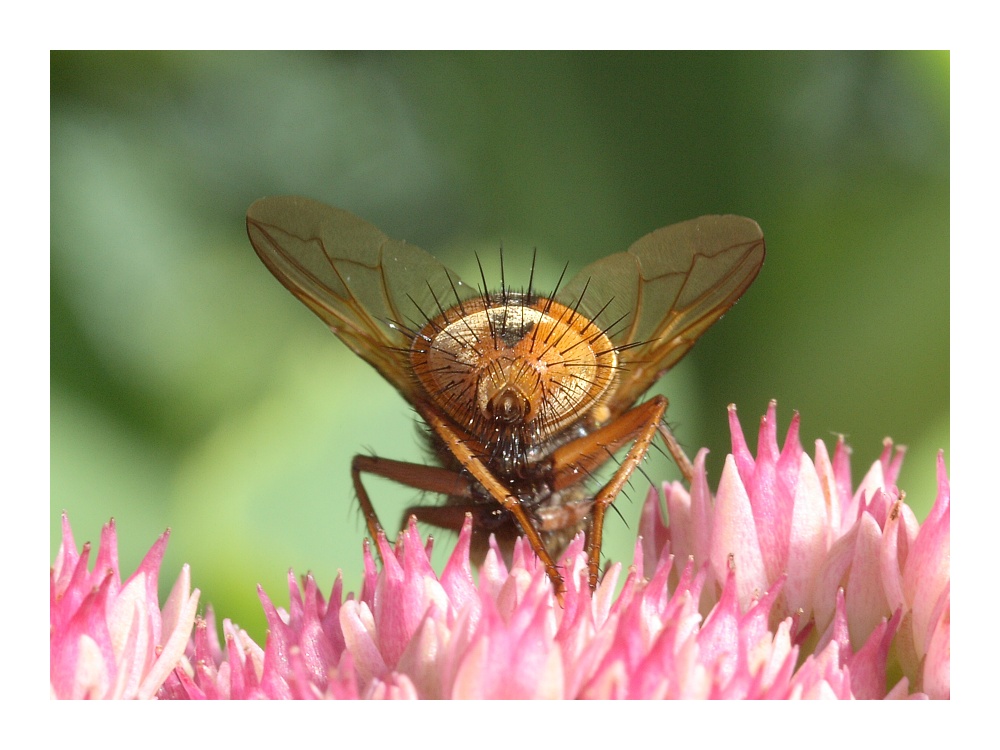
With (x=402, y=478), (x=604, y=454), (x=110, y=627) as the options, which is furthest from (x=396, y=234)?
(x=110, y=627)

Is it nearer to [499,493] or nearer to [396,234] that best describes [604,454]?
[499,493]

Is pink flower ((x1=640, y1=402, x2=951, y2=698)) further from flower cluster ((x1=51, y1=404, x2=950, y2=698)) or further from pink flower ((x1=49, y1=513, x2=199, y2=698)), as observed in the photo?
pink flower ((x1=49, y1=513, x2=199, y2=698))

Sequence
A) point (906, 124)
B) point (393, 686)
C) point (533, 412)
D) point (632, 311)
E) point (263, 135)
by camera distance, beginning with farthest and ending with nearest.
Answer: point (263, 135) < point (906, 124) < point (632, 311) < point (533, 412) < point (393, 686)

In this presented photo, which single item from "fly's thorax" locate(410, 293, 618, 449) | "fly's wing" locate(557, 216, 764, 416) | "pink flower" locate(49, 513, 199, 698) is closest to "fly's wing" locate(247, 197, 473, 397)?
"fly's thorax" locate(410, 293, 618, 449)

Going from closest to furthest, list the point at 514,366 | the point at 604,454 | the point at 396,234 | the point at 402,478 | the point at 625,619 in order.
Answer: the point at 625,619 → the point at 514,366 → the point at 604,454 → the point at 402,478 → the point at 396,234

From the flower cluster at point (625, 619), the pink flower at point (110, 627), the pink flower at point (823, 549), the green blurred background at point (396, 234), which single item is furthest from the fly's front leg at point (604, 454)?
the pink flower at point (110, 627)

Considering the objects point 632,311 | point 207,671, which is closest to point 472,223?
point 632,311
